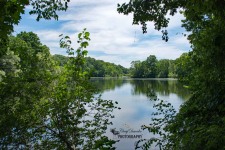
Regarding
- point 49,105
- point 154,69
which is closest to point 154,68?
point 154,69

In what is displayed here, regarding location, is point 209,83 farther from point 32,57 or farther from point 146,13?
point 32,57

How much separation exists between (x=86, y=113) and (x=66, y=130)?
83cm

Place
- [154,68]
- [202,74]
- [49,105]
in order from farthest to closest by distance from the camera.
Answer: [154,68] < [49,105] < [202,74]

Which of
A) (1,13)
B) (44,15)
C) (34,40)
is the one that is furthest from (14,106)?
(34,40)

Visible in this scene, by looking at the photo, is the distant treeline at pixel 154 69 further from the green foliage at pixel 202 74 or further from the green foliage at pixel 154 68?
the green foliage at pixel 202 74

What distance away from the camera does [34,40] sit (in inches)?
3019

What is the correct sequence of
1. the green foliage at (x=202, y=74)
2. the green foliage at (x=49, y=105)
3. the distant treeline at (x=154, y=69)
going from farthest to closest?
the distant treeline at (x=154, y=69), the green foliage at (x=49, y=105), the green foliage at (x=202, y=74)

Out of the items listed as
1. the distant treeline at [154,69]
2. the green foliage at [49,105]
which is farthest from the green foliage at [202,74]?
the distant treeline at [154,69]

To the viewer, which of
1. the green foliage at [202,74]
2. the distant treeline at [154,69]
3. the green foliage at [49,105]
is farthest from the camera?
the distant treeline at [154,69]

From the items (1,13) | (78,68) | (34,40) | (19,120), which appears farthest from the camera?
(34,40)

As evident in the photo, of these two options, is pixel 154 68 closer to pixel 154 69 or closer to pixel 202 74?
pixel 154 69

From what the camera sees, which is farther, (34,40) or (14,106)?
(34,40)

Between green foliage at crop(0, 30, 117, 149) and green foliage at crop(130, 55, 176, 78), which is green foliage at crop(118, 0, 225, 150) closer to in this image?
green foliage at crop(0, 30, 117, 149)

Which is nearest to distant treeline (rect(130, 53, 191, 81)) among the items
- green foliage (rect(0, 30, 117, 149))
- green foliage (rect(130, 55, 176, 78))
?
green foliage (rect(130, 55, 176, 78))
